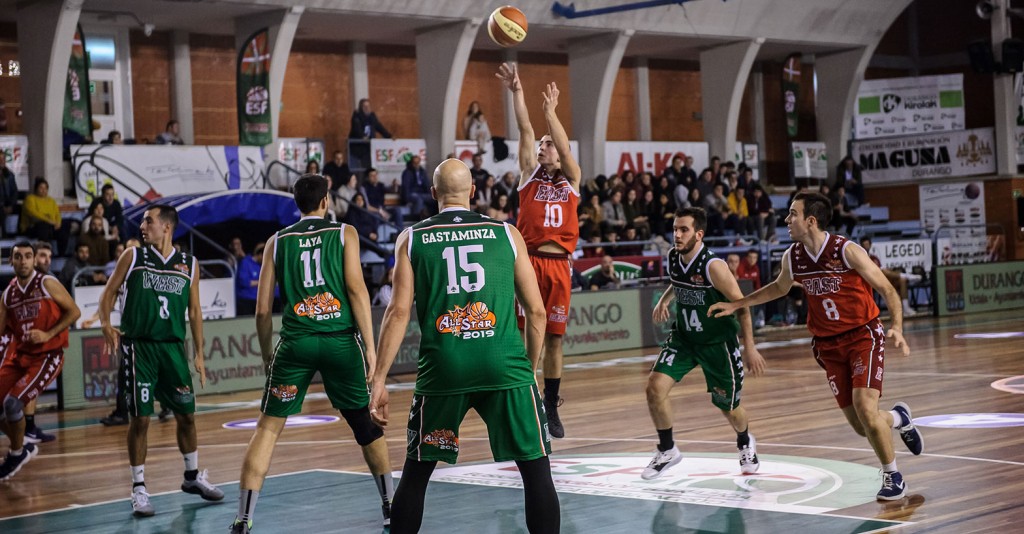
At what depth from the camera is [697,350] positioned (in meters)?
8.96

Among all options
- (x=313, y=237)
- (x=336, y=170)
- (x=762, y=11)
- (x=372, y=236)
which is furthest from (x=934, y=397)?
(x=762, y=11)

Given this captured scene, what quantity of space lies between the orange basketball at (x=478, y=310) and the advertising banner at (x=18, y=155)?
1731 centimetres

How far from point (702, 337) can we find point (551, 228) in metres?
1.70

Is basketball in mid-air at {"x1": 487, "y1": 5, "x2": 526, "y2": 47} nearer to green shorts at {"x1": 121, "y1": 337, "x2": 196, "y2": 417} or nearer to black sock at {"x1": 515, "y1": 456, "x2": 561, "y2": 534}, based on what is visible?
green shorts at {"x1": 121, "y1": 337, "x2": 196, "y2": 417}

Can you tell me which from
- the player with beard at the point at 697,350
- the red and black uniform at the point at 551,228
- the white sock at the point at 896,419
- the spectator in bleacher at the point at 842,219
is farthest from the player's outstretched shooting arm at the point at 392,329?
the spectator in bleacher at the point at 842,219

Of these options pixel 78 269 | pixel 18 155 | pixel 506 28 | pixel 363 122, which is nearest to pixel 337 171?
pixel 363 122

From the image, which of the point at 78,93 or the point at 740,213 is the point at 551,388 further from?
the point at 740,213

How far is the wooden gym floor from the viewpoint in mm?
7648

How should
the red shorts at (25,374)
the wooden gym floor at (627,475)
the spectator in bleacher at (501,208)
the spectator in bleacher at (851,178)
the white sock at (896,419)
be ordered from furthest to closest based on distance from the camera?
the spectator in bleacher at (851,178) → the spectator in bleacher at (501,208) → the red shorts at (25,374) → the white sock at (896,419) → the wooden gym floor at (627,475)

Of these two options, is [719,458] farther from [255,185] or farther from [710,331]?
[255,185]

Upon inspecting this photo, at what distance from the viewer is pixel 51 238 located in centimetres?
1947

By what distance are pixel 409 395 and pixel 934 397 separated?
6.23 metres

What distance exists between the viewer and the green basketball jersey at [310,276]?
7281mm

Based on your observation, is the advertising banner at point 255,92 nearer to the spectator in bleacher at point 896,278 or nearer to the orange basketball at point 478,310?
the spectator in bleacher at point 896,278
